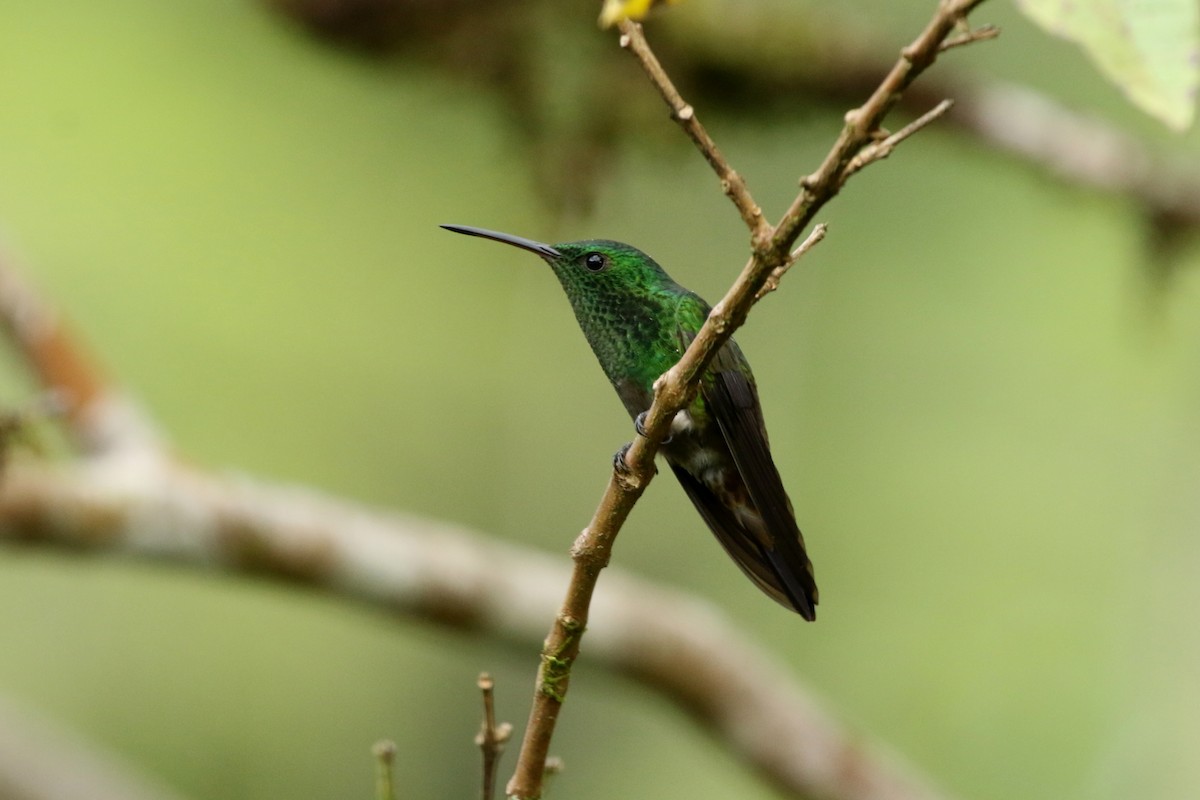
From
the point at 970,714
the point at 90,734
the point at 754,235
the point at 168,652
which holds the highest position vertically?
the point at 168,652

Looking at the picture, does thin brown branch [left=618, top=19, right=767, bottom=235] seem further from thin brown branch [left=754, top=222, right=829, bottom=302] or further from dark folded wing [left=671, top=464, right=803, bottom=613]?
dark folded wing [left=671, top=464, right=803, bottom=613]

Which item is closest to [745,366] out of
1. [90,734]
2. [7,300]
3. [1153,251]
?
[7,300]

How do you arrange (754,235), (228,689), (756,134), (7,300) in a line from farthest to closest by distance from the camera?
(228,689) < (756,134) < (7,300) < (754,235)

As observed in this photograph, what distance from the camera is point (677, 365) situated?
0.93m

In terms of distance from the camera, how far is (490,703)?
0.94 m

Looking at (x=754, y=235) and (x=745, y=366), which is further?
(x=745, y=366)

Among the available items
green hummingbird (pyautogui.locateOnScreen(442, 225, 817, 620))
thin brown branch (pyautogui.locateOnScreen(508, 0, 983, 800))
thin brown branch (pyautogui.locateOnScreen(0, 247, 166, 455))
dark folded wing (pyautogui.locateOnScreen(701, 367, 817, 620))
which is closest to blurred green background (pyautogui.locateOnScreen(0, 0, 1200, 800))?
thin brown branch (pyautogui.locateOnScreen(0, 247, 166, 455))

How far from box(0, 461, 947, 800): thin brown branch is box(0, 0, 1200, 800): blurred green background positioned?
7.44 ft

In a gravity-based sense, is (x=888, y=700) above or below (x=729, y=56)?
below

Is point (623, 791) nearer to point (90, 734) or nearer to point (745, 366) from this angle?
point (90, 734)

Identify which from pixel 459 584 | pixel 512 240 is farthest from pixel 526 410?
pixel 512 240

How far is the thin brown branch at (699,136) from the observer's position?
81cm

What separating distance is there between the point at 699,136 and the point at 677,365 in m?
0.19

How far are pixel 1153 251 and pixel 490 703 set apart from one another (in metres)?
3.22
